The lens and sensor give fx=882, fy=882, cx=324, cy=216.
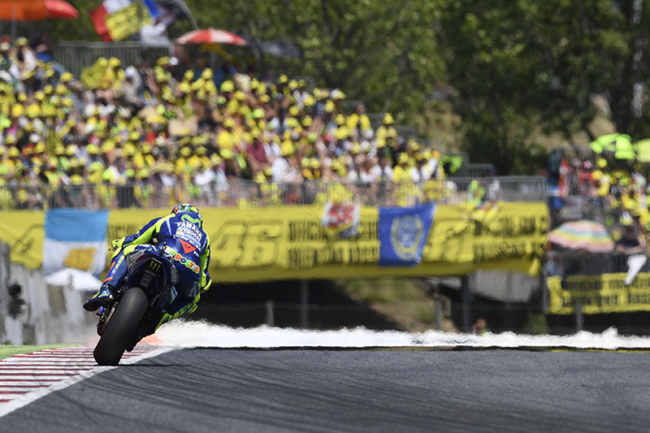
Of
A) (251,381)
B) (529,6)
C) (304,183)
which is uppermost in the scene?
(529,6)

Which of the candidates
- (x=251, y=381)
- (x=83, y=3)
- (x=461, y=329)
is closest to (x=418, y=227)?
(x=461, y=329)

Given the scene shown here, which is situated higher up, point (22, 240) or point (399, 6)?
point (399, 6)

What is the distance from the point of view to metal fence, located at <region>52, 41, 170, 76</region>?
815 inches

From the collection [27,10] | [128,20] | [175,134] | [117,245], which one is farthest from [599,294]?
[27,10]

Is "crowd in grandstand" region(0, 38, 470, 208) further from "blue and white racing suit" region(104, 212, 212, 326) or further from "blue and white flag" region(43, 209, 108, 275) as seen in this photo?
"blue and white racing suit" region(104, 212, 212, 326)

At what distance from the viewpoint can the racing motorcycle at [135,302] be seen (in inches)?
290

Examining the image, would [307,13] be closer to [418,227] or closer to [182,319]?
[418,227]

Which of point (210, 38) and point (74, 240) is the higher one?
point (210, 38)

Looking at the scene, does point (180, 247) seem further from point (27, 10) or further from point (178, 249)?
point (27, 10)

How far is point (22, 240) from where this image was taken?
14.9m

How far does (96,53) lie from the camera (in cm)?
2080

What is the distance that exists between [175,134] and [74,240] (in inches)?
162

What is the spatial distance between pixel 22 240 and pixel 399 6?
60.7 ft

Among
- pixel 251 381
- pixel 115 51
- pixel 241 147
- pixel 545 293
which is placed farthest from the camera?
pixel 115 51
